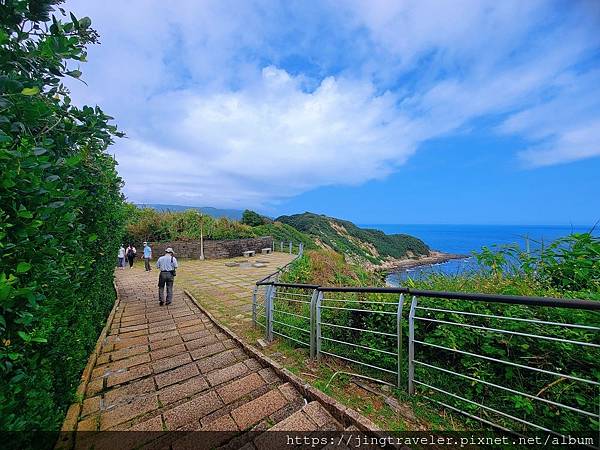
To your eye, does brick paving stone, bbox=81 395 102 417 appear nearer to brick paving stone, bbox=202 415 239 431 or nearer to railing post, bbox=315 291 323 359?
brick paving stone, bbox=202 415 239 431

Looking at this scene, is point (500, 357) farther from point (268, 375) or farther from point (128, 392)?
point (128, 392)

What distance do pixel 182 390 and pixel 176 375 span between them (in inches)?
15.1

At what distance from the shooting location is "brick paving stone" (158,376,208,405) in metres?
2.50

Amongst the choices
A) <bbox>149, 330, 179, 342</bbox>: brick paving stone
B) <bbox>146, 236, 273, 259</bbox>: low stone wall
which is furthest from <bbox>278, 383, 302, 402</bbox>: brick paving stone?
<bbox>146, 236, 273, 259</bbox>: low stone wall

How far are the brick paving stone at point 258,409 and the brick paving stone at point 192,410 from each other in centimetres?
29

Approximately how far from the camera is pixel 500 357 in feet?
6.75

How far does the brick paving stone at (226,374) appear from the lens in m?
2.78

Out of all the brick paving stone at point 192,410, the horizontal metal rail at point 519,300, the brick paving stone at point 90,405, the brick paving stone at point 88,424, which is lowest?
the brick paving stone at point 90,405

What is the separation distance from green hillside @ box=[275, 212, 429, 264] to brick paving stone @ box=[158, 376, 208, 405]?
27972 millimetres

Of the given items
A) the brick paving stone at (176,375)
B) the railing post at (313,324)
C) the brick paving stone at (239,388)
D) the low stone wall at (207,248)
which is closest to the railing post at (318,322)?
the railing post at (313,324)

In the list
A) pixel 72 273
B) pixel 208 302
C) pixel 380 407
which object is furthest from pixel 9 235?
pixel 208 302

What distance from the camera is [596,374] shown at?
1640mm

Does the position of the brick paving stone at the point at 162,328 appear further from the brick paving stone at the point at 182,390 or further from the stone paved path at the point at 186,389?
the brick paving stone at the point at 182,390

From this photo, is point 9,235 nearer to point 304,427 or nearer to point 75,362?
point 75,362
